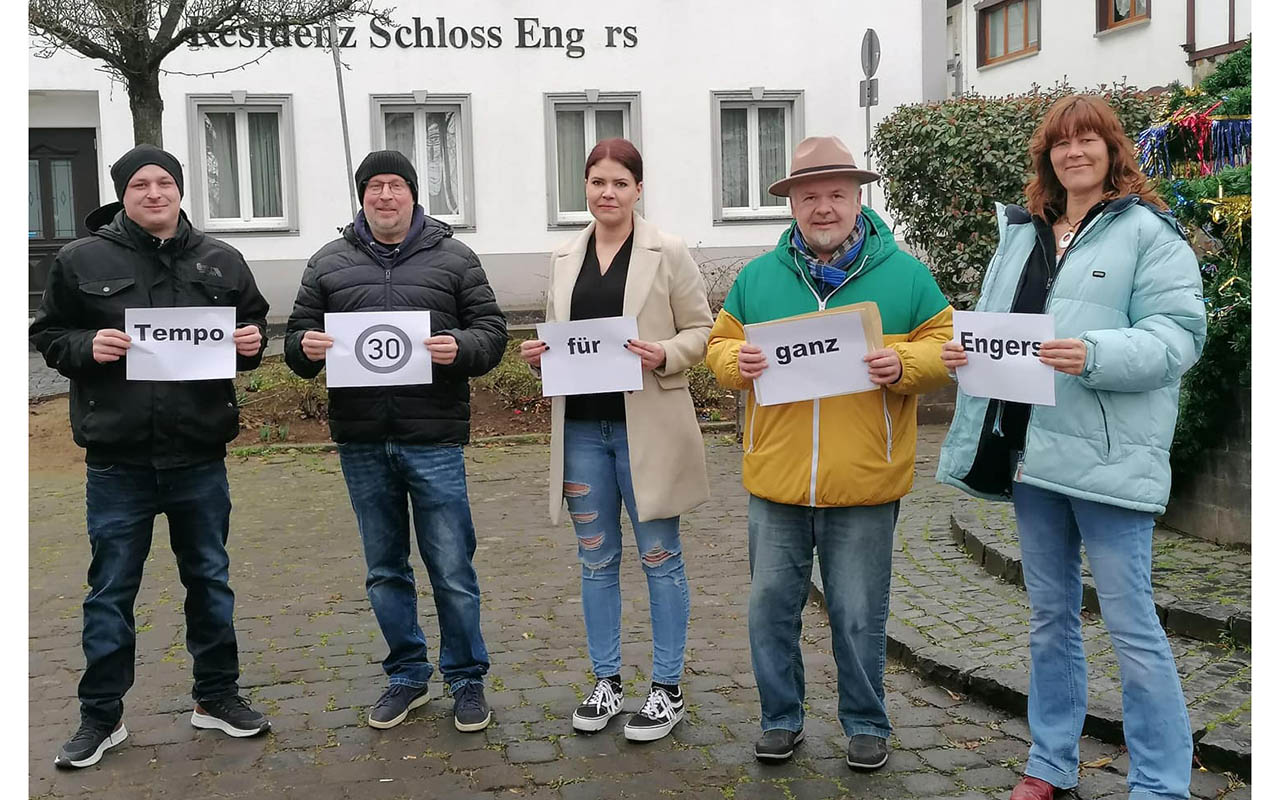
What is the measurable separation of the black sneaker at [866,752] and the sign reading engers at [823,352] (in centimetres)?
130

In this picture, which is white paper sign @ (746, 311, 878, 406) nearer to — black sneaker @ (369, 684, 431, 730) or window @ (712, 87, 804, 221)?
black sneaker @ (369, 684, 431, 730)

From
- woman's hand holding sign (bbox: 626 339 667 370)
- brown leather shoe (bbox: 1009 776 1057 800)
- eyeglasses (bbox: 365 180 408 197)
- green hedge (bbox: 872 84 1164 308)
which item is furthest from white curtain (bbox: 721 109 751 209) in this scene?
brown leather shoe (bbox: 1009 776 1057 800)

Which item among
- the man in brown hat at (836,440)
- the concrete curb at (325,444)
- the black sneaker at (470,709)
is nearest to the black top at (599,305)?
the man in brown hat at (836,440)

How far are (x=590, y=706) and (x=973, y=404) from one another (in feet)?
6.49

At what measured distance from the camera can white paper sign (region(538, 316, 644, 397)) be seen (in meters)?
4.79

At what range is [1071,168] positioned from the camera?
13.1 ft

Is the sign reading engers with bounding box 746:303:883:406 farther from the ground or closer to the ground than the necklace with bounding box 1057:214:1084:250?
closer to the ground

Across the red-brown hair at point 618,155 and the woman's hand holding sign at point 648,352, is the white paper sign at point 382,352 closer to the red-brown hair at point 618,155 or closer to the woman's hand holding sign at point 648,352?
the woman's hand holding sign at point 648,352

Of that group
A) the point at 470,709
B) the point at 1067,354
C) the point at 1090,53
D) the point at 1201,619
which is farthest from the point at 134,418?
the point at 1090,53

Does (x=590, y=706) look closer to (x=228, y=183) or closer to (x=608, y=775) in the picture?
(x=608, y=775)

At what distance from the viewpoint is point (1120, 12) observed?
899 inches

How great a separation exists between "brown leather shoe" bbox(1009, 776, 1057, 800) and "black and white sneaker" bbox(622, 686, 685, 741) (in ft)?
4.44

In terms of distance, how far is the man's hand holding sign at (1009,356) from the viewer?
3781 mm

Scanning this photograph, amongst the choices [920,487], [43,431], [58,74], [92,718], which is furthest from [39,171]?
[92,718]
